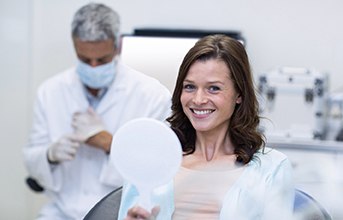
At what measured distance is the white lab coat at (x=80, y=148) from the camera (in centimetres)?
127

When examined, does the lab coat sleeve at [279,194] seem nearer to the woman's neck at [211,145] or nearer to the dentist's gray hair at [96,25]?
the woman's neck at [211,145]

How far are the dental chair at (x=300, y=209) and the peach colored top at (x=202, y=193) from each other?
3.6 inches

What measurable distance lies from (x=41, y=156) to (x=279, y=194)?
913 mm

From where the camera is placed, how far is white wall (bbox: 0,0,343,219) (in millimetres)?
2152

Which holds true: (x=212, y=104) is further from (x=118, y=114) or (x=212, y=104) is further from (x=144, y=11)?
(x=144, y=11)

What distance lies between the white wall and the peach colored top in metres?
1.48

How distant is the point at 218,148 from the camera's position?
694 millimetres

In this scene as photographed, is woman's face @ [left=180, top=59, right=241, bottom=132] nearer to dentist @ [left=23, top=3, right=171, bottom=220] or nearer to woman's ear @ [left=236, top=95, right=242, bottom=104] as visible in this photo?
woman's ear @ [left=236, top=95, right=242, bottom=104]

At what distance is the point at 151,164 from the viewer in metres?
0.57

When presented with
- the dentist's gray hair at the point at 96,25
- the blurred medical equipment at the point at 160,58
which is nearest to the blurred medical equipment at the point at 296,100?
the dentist's gray hair at the point at 96,25

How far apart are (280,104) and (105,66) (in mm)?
753

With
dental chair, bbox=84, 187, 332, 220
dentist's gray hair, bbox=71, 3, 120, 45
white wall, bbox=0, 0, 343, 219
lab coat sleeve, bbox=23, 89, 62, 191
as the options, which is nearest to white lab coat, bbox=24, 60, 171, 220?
lab coat sleeve, bbox=23, 89, 62, 191

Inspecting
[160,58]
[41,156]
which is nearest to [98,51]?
[41,156]

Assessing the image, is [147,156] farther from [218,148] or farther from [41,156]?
[41,156]
